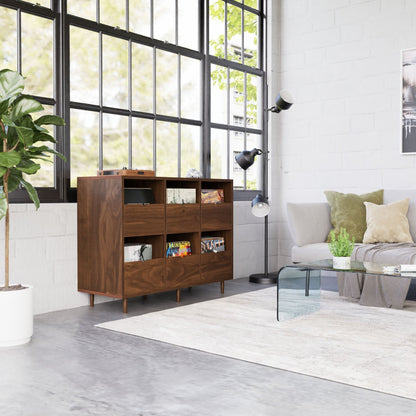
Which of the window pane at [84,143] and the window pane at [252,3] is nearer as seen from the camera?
the window pane at [84,143]

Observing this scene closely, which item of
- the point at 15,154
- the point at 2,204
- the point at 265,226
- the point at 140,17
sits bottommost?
the point at 265,226

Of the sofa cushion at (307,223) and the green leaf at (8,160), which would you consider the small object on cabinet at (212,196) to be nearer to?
the sofa cushion at (307,223)

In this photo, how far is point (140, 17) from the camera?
16.0ft

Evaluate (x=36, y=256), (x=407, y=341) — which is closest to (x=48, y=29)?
(x=36, y=256)

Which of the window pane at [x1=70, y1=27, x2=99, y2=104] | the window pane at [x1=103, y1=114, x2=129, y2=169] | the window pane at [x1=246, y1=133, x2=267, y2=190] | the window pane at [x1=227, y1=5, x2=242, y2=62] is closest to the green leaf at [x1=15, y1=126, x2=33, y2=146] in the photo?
the window pane at [x1=70, y1=27, x2=99, y2=104]

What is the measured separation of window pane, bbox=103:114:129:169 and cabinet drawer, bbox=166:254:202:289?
947 mm

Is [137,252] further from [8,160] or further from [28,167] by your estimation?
[8,160]

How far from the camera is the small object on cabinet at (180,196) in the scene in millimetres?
4461

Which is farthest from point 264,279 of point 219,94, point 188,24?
point 188,24

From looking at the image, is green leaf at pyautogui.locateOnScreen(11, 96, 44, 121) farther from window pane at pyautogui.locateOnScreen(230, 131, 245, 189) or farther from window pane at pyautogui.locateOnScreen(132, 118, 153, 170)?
window pane at pyautogui.locateOnScreen(230, 131, 245, 189)

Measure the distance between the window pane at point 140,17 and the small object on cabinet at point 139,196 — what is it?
1.50 meters

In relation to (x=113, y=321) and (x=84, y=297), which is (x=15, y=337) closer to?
(x=113, y=321)

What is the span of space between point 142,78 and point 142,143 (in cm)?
58

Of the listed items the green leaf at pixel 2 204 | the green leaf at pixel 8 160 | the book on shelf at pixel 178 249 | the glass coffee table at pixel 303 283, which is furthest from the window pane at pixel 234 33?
the green leaf at pixel 2 204
